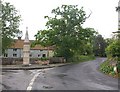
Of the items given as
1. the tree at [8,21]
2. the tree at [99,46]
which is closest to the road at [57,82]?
the tree at [8,21]

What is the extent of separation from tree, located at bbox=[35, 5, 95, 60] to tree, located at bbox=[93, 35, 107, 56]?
46.5 m

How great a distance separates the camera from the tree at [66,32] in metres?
58.6

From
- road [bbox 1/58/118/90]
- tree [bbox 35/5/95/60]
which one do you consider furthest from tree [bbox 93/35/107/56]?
road [bbox 1/58/118/90]

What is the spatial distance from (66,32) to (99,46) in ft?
162

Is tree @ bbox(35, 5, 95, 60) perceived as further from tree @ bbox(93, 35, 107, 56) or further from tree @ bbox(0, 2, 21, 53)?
tree @ bbox(93, 35, 107, 56)

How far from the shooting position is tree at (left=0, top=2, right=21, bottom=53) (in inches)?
2215

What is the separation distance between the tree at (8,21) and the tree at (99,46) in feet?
179

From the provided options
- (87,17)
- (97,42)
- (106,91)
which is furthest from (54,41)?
(97,42)

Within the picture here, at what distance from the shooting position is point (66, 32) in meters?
59.2

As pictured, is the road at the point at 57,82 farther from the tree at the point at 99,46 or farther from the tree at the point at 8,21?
the tree at the point at 99,46

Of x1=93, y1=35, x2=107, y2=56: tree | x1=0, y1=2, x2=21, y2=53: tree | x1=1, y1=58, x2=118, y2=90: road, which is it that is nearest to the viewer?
x1=1, y1=58, x2=118, y2=90: road

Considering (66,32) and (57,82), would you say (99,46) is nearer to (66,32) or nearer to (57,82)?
(66,32)

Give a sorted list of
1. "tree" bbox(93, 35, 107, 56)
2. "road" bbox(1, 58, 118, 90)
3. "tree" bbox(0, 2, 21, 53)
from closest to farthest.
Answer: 1. "road" bbox(1, 58, 118, 90)
2. "tree" bbox(0, 2, 21, 53)
3. "tree" bbox(93, 35, 107, 56)

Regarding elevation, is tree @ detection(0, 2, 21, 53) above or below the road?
above
